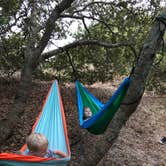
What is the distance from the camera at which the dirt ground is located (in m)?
4.62

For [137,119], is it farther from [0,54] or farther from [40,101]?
[0,54]

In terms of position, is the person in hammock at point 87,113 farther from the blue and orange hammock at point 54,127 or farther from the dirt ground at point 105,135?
the blue and orange hammock at point 54,127

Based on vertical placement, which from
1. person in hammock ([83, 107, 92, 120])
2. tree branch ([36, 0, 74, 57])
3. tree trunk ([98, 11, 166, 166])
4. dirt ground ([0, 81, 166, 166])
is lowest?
dirt ground ([0, 81, 166, 166])

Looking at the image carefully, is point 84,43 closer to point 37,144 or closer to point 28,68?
point 28,68

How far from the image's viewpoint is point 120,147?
17.7 feet

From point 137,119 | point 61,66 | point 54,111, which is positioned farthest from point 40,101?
point 54,111

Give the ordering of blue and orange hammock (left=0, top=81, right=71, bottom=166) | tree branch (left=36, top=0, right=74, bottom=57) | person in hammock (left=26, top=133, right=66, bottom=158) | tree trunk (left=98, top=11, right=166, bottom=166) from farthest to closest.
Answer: tree branch (left=36, top=0, right=74, bottom=57) → tree trunk (left=98, top=11, right=166, bottom=166) → blue and orange hammock (left=0, top=81, right=71, bottom=166) → person in hammock (left=26, top=133, right=66, bottom=158)

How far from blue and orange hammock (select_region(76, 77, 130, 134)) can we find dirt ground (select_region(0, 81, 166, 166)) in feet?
0.73

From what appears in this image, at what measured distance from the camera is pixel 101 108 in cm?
420

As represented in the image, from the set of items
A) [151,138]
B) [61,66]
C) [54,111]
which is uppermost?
[61,66]

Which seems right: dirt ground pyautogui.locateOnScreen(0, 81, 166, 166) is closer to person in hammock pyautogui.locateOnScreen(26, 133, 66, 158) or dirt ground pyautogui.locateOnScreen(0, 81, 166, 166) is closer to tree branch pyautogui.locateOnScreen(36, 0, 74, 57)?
person in hammock pyautogui.locateOnScreen(26, 133, 66, 158)

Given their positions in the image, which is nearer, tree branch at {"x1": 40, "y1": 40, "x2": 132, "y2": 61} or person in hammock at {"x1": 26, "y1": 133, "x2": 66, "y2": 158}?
person in hammock at {"x1": 26, "y1": 133, "x2": 66, "y2": 158}

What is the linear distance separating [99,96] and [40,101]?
4.90 feet

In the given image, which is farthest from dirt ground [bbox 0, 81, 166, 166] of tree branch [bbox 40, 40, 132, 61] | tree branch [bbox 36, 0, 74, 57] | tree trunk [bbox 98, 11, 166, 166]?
tree branch [bbox 36, 0, 74, 57]
